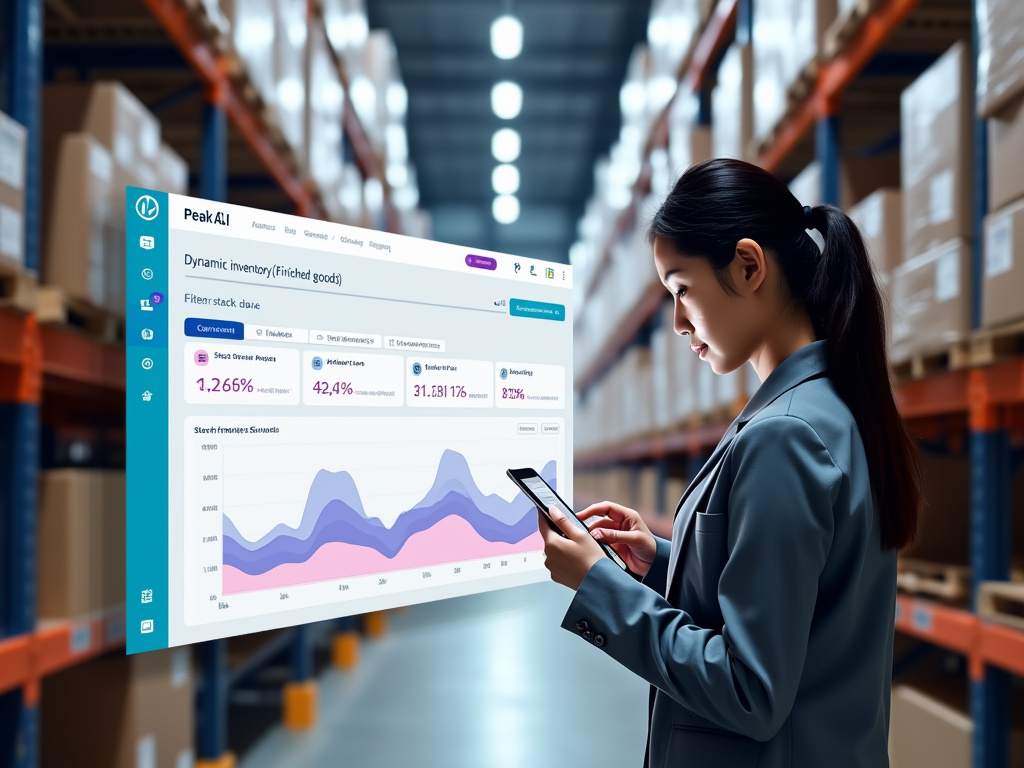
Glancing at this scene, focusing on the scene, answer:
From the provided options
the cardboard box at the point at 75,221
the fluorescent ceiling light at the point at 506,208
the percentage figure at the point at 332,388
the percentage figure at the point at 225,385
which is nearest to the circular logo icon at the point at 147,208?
the percentage figure at the point at 225,385

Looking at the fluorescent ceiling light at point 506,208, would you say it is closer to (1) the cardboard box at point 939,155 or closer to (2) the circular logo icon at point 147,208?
(1) the cardboard box at point 939,155

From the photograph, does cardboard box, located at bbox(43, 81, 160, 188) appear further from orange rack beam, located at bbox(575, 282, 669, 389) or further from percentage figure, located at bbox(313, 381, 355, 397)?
orange rack beam, located at bbox(575, 282, 669, 389)

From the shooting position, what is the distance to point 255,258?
1422mm

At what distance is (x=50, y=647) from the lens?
7.57 feet

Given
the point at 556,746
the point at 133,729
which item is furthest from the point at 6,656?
the point at 556,746

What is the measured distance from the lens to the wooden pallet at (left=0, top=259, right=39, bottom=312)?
6.86 feet

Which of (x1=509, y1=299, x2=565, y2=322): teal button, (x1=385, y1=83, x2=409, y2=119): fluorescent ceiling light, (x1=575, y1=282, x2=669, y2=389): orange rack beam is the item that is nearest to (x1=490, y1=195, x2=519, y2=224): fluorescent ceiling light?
(x1=575, y1=282, x2=669, y2=389): orange rack beam

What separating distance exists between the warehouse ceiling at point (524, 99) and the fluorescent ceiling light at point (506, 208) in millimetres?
189

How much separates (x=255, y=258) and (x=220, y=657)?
8.65 ft

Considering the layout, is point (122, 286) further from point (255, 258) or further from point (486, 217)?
point (486, 217)

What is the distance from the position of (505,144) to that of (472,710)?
965cm

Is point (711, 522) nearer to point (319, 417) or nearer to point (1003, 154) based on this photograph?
point (319, 417)

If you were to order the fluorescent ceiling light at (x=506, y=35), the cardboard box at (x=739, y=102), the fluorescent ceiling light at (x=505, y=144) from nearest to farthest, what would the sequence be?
the cardboard box at (x=739, y=102)
the fluorescent ceiling light at (x=506, y=35)
the fluorescent ceiling light at (x=505, y=144)

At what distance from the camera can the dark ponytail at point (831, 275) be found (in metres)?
1.21
